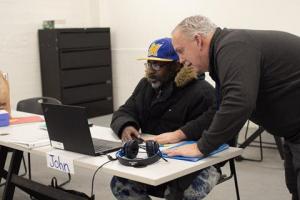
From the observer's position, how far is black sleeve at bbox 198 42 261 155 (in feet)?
5.04

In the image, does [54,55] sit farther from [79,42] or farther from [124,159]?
[124,159]

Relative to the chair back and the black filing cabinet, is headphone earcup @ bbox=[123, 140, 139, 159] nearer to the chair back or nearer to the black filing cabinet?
the chair back

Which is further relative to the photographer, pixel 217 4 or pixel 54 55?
pixel 54 55

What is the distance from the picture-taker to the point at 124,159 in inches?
66.0

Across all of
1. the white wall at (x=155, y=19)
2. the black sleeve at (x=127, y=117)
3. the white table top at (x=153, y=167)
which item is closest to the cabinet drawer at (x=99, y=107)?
the white wall at (x=155, y=19)

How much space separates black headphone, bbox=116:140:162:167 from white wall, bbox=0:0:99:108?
415 cm

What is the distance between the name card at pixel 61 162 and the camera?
1801 mm

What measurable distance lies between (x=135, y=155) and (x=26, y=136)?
823 mm

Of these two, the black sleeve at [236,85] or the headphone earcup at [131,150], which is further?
the headphone earcup at [131,150]

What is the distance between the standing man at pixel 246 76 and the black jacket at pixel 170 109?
0.38 m

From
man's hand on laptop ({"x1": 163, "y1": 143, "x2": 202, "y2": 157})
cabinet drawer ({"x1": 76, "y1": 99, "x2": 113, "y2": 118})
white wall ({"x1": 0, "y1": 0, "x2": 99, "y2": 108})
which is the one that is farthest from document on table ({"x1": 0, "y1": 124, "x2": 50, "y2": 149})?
cabinet drawer ({"x1": 76, "y1": 99, "x2": 113, "y2": 118})

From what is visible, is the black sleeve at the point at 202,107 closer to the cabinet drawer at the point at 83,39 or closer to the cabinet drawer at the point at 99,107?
the cabinet drawer at the point at 83,39

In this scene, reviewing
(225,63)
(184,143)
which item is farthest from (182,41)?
(184,143)

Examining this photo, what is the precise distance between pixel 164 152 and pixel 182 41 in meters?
0.47
